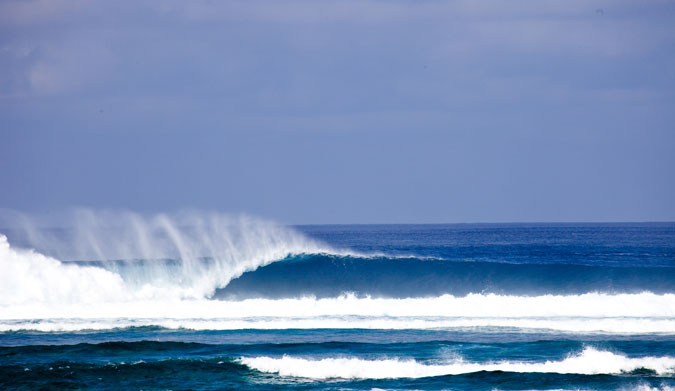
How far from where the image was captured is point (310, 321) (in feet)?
60.2

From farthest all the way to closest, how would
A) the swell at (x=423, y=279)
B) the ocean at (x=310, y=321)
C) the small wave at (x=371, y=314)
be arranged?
1. the swell at (x=423, y=279)
2. the small wave at (x=371, y=314)
3. the ocean at (x=310, y=321)

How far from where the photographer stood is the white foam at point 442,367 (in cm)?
1238

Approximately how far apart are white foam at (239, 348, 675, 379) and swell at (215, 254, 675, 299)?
11.0 metres

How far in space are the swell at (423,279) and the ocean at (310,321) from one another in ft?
0.28

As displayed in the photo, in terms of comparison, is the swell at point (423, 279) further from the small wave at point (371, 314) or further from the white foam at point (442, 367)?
the white foam at point (442, 367)

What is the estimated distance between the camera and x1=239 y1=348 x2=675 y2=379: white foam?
12.4 meters

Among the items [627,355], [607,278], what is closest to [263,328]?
[627,355]

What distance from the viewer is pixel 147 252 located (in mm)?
27719

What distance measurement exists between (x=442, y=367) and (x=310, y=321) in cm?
628

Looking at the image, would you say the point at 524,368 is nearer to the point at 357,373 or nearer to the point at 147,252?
the point at 357,373

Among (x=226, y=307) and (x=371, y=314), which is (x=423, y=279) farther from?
(x=226, y=307)

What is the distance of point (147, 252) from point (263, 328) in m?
11.9

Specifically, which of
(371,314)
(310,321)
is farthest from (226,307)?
(371,314)

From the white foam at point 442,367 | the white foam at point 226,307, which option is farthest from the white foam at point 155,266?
the white foam at point 442,367
